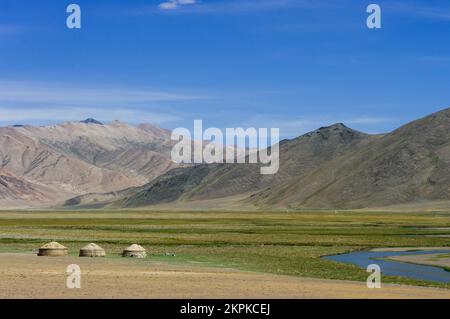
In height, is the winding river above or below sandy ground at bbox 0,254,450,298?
below

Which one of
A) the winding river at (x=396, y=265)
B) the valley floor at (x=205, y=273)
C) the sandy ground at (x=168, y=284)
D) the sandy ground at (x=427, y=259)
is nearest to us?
the sandy ground at (x=168, y=284)

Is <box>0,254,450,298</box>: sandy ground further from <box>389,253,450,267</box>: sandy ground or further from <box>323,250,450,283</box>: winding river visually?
<box>389,253,450,267</box>: sandy ground

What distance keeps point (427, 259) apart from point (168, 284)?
86.5 feet

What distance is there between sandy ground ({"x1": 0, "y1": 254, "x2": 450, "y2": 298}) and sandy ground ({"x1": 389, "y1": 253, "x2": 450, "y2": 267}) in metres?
15.9

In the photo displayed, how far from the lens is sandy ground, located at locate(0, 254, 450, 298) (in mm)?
28984

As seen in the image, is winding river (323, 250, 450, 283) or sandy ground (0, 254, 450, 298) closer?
sandy ground (0, 254, 450, 298)

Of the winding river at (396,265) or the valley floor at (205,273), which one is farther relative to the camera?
the winding river at (396,265)

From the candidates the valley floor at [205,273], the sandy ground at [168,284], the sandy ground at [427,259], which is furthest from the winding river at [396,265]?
the sandy ground at [168,284]

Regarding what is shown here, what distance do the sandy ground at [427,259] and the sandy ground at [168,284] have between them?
627 inches

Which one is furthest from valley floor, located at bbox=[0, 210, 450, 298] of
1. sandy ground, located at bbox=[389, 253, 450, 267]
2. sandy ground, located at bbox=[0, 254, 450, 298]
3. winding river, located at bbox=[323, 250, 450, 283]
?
sandy ground, located at bbox=[389, 253, 450, 267]

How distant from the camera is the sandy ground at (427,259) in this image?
5003 centimetres

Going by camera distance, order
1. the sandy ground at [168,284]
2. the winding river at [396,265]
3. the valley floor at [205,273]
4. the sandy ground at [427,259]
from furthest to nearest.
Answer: the sandy ground at [427,259] < the winding river at [396,265] < the valley floor at [205,273] < the sandy ground at [168,284]

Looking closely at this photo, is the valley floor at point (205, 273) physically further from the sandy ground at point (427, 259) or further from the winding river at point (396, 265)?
the sandy ground at point (427, 259)

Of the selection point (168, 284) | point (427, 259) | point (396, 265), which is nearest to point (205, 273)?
point (168, 284)
